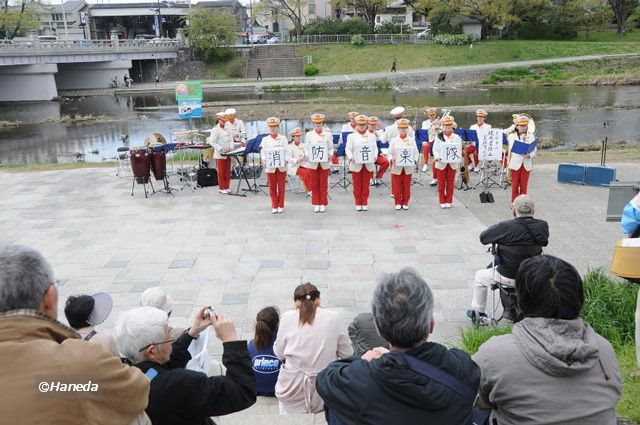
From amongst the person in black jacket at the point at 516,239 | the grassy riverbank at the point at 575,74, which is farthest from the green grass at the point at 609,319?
the grassy riverbank at the point at 575,74

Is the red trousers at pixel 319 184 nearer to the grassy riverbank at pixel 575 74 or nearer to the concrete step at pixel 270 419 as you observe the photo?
the concrete step at pixel 270 419

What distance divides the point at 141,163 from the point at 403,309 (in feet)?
34.0

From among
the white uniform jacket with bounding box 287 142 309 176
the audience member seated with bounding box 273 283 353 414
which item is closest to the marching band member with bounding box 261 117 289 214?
the white uniform jacket with bounding box 287 142 309 176

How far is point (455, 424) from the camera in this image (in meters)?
2.34

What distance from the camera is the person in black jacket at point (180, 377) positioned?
2.59 m

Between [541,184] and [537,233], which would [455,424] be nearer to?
[537,233]

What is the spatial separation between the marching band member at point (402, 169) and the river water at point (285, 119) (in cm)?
997

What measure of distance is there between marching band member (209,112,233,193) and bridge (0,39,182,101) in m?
34.6

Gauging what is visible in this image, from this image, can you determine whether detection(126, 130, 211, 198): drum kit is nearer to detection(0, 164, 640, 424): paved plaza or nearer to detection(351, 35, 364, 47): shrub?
detection(0, 164, 640, 424): paved plaza

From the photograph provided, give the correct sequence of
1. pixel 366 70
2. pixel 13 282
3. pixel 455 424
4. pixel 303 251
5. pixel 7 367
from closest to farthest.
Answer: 1. pixel 7 367
2. pixel 13 282
3. pixel 455 424
4. pixel 303 251
5. pixel 366 70

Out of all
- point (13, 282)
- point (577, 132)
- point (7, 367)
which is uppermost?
point (13, 282)

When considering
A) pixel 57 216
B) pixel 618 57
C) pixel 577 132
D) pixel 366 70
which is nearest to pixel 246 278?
pixel 57 216

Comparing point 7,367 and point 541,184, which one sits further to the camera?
point 541,184

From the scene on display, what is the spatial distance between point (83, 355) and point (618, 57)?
52.8 m
